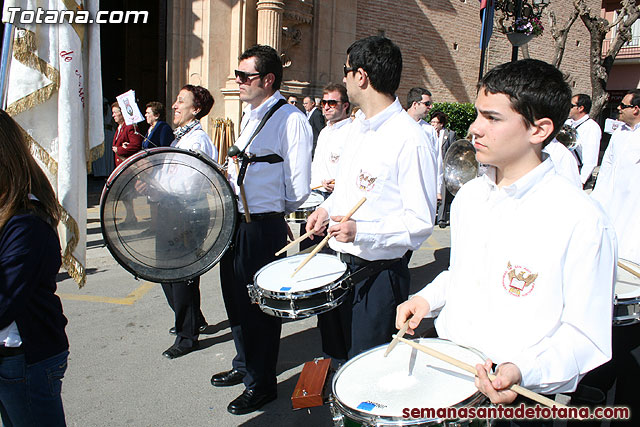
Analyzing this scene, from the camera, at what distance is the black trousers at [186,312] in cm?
436

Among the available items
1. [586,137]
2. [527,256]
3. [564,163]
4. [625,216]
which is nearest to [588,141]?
[586,137]

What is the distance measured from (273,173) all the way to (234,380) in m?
1.60

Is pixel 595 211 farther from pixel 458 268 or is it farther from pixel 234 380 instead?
pixel 234 380

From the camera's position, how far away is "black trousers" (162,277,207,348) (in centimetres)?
436

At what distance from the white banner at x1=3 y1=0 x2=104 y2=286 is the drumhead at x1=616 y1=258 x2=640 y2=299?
3.23m

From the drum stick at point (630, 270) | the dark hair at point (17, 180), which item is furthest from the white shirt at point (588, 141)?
the dark hair at point (17, 180)

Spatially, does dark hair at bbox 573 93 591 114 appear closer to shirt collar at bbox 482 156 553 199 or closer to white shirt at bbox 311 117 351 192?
white shirt at bbox 311 117 351 192

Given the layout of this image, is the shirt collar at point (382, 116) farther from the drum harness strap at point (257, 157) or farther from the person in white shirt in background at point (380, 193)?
the drum harness strap at point (257, 157)

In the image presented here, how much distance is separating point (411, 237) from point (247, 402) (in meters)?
1.75

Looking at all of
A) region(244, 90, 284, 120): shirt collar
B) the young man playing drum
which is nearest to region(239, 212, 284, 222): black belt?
region(244, 90, 284, 120): shirt collar

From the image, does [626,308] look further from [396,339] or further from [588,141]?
[588,141]

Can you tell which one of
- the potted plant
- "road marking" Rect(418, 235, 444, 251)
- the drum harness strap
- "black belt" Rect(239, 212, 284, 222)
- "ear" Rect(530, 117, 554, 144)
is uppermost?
the potted plant

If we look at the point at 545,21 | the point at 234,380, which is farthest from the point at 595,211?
the point at 545,21

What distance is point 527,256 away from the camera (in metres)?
1.65
